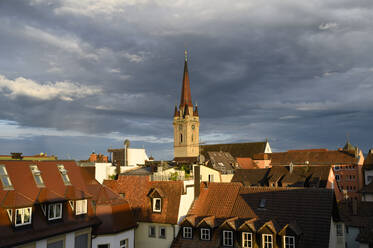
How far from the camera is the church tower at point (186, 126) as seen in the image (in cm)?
13938

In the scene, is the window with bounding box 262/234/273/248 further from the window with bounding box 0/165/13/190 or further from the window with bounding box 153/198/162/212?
the window with bounding box 0/165/13/190

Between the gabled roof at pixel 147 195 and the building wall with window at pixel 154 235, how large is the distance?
1.92ft

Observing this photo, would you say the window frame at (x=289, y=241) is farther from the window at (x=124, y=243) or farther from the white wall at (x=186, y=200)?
the window at (x=124, y=243)

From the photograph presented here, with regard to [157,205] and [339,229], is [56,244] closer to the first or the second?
[157,205]

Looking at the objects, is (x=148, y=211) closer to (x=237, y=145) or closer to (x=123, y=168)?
(x=123, y=168)

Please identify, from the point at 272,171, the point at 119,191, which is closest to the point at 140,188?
the point at 119,191

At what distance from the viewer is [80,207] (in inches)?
1019

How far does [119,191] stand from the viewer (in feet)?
116

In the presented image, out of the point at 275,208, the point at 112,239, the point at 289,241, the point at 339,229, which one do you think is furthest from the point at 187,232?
the point at 339,229

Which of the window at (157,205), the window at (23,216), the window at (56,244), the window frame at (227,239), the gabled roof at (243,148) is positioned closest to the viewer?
the window at (23,216)

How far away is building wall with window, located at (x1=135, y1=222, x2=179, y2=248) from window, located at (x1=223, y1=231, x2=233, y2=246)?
490cm

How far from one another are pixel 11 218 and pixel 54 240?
12.9 ft

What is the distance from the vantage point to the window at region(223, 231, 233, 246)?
27.6 metres

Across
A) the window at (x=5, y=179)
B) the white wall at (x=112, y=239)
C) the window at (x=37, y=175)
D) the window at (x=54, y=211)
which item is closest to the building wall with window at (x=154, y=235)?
the white wall at (x=112, y=239)
